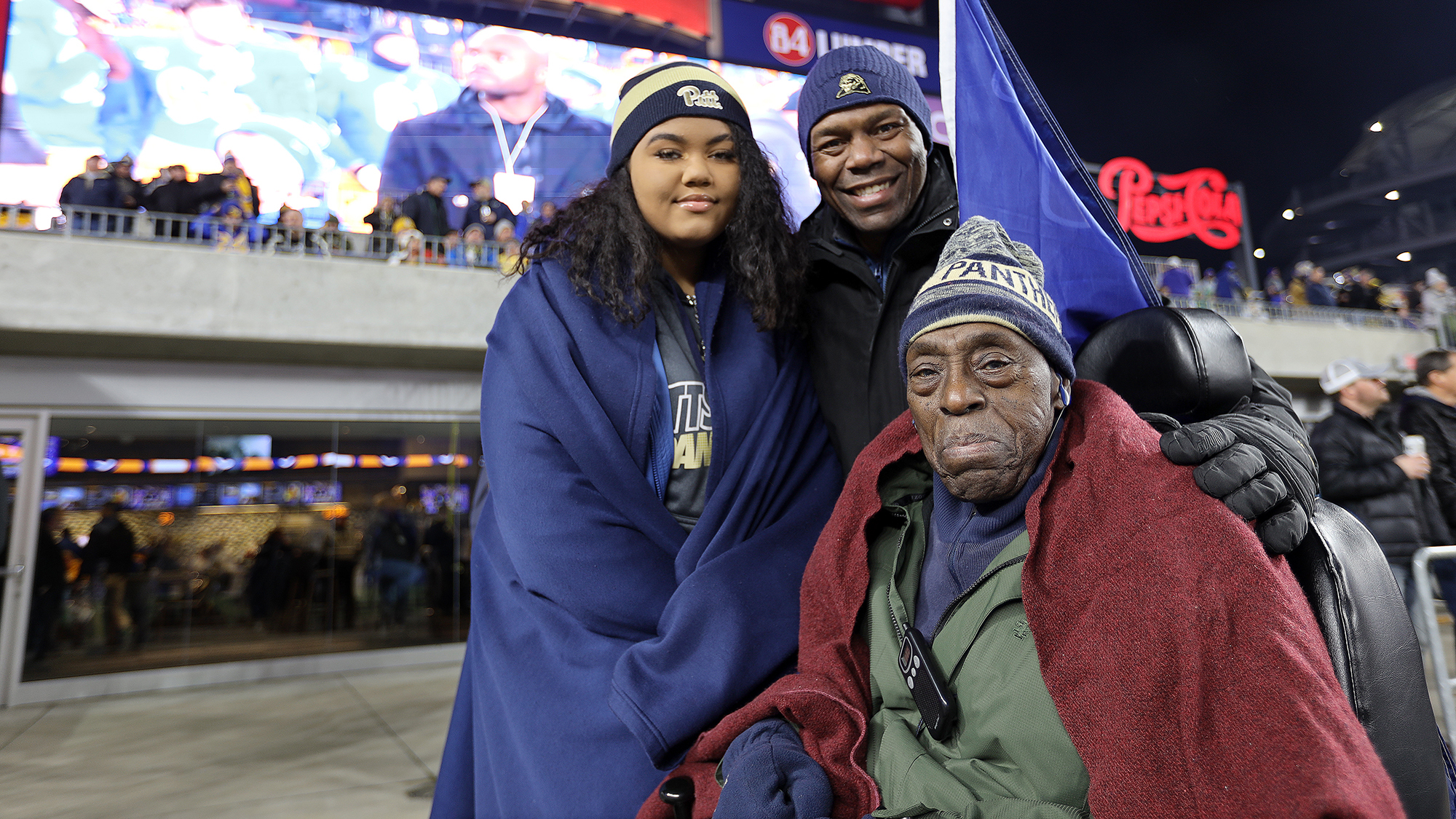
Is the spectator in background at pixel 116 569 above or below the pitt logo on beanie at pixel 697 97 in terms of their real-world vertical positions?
below

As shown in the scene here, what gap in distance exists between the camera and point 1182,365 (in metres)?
1.26

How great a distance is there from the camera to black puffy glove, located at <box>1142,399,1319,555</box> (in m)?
0.97

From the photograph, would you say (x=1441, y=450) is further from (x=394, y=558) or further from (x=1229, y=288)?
(x=1229, y=288)

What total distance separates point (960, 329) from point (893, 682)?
0.55 metres

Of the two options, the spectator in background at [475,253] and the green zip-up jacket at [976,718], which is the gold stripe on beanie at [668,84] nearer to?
the green zip-up jacket at [976,718]

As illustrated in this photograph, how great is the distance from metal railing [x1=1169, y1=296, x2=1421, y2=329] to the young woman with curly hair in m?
11.7

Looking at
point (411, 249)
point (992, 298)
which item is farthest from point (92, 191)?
point (992, 298)

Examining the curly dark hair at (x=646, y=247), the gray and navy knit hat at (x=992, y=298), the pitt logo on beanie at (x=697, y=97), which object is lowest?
the gray and navy knit hat at (x=992, y=298)

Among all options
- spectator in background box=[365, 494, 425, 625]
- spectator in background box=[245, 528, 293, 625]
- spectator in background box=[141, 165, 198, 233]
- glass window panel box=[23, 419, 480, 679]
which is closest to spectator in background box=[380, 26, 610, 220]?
spectator in background box=[141, 165, 198, 233]

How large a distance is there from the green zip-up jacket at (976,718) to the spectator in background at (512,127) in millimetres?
12194

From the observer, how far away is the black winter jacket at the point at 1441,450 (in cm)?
447

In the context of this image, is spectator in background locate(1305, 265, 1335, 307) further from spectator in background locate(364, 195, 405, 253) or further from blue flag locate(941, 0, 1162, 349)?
blue flag locate(941, 0, 1162, 349)

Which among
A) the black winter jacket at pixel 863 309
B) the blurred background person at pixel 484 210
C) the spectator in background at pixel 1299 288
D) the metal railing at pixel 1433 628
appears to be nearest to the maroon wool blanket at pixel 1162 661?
the black winter jacket at pixel 863 309

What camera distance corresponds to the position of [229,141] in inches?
438
